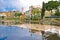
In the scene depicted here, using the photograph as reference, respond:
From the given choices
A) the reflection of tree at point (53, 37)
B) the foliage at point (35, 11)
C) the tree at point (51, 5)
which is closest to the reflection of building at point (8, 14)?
the foliage at point (35, 11)

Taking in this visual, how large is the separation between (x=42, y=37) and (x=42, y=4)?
20.0 inches

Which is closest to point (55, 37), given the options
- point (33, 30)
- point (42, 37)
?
point (42, 37)

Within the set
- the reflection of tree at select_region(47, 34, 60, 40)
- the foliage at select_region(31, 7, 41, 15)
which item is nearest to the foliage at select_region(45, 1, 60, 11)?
the foliage at select_region(31, 7, 41, 15)

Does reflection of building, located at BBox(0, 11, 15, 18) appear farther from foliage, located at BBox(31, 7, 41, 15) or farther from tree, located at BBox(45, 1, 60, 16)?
tree, located at BBox(45, 1, 60, 16)

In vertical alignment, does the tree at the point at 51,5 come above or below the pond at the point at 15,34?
above

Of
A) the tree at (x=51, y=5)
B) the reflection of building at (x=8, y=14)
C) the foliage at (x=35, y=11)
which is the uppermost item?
the tree at (x=51, y=5)

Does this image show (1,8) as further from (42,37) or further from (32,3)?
(42,37)

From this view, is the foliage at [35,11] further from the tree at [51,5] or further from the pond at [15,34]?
the pond at [15,34]

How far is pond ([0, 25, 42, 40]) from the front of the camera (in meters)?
2.00

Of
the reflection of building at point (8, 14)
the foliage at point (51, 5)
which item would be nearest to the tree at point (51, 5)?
the foliage at point (51, 5)

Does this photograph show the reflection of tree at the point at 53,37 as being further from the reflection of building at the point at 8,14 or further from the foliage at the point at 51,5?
the reflection of building at the point at 8,14

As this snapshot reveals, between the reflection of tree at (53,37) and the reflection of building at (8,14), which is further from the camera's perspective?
the reflection of building at (8,14)

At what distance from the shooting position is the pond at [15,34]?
6.57 ft

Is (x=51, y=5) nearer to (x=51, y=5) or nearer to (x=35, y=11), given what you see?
(x=51, y=5)
